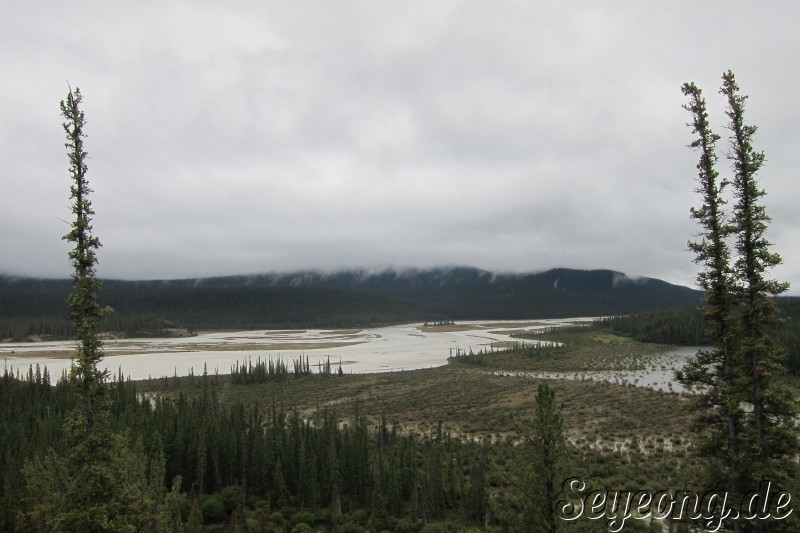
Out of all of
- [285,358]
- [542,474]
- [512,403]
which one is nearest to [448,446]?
[512,403]

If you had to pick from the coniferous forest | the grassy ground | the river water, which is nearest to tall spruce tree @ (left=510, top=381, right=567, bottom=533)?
the coniferous forest

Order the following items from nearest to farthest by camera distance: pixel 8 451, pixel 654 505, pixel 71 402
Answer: pixel 654 505, pixel 8 451, pixel 71 402

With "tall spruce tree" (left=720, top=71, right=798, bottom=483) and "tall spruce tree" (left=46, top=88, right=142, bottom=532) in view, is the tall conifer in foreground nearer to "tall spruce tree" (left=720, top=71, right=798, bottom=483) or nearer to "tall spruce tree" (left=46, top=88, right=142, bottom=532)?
"tall spruce tree" (left=46, top=88, right=142, bottom=532)

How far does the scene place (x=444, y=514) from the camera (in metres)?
29.7

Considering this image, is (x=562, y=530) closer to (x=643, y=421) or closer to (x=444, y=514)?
(x=444, y=514)

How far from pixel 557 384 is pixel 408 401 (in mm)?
24151

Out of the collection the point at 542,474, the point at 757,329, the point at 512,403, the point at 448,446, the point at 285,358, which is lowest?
the point at 285,358

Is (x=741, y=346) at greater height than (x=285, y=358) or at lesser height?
greater

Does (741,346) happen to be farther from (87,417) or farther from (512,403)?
(512,403)

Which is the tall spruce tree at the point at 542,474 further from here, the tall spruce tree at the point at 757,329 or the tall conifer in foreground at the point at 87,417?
the tall conifer in foreground at the point at 87,417

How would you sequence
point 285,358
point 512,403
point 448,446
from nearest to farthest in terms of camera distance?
1. point 448,446
2. point 512,403
3. point 285,358

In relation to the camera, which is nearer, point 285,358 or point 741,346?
point 741,346

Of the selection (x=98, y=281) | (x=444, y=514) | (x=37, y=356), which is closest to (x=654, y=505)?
(x=444, y=514)

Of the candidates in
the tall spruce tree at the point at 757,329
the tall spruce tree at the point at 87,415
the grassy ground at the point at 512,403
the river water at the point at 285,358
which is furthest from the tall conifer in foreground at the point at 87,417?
the river water at the point at 285,358
